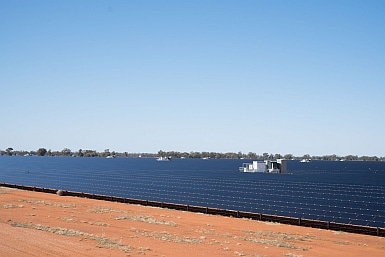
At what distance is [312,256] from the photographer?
2141 centimetres

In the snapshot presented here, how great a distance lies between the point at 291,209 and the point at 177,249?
5065cm

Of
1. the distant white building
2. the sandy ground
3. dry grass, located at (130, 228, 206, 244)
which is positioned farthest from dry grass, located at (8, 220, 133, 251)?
the distant white building

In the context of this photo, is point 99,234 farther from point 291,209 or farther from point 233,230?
point 291,209

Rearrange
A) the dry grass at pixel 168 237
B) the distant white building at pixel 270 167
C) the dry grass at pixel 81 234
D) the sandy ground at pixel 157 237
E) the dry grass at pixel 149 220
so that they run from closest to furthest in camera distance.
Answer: the sandy ground at pixel 157 237
the dry grass at pixel 81 234
the dry grass at pixel 168 237
the dry grass at pixel 149 220
the distant white building at pixel 270 167

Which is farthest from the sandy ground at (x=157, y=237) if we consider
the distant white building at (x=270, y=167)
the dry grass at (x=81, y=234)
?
the distant white building at (x=270, y=167)

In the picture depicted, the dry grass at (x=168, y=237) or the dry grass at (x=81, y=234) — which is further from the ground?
the dry grass at (x=81, y=234)

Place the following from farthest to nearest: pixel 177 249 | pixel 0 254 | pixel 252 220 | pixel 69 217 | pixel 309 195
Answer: pixel 309 195
pixel 252 220
pixel 69 217
pixel 177 249
pixel 0 254

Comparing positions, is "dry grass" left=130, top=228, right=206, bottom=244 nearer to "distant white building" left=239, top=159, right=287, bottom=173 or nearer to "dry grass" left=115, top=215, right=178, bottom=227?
"dry grass" left=115, top=215, right=178, bottom=227

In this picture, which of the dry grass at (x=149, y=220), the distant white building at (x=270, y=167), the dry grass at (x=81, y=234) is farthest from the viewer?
the distant white building at (x=270, y=167)

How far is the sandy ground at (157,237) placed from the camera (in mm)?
19703

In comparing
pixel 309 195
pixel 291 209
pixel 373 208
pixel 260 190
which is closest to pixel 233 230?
pixel 291 209

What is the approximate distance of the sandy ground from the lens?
1970cm

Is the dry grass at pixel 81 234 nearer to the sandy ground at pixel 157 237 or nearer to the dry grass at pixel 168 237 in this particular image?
the sandy ground at pixel 157 237


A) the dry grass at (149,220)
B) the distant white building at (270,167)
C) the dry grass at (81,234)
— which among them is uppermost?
the distant white building at (270,167)
